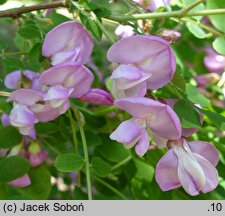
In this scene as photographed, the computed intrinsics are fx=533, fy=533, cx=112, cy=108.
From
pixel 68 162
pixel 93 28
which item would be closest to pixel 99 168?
pixel 68 162

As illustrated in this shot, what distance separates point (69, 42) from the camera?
1.81ft

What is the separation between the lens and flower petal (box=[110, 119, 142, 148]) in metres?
0.47

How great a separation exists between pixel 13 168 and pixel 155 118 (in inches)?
8.4

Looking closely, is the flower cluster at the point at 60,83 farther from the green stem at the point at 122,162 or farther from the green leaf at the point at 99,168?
the green stem at the point at 122,162

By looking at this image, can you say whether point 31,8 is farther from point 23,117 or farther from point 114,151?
point 114,151

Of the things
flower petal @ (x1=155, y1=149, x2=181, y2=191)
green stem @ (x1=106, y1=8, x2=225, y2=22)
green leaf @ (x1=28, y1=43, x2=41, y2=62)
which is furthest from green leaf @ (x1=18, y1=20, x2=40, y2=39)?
flower petal @ (x1=155, y1=149, x2=181, y2=191)

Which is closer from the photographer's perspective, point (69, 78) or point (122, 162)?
point (69, 78)

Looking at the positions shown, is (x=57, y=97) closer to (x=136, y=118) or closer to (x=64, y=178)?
(x=136, y=118)

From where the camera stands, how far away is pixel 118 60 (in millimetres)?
513

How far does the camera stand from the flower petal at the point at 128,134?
0.47m

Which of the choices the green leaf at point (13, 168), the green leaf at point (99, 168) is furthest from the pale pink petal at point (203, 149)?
the green leaf at point (13, 168)
